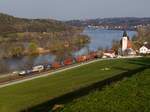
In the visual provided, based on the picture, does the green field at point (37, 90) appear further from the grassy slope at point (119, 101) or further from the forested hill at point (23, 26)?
the forested hill at point (23, 26)

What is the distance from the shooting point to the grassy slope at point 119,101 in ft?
23.7

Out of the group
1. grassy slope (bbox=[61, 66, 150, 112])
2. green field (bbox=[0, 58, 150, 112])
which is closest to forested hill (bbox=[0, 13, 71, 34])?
green field (bbox=[0, 58, 150, 112])

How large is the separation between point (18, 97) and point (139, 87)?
1182cm

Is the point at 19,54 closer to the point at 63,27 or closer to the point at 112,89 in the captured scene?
the point at 112,89

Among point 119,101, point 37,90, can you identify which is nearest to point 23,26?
point 37,90

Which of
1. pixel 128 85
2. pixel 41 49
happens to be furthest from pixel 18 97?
pixel 41 49

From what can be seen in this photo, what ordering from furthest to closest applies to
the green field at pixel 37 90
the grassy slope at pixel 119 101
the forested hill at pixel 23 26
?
the forested hill at pixel 23 26 → the green field at pixel 37 90 → the grassy slope at pixel 119 101

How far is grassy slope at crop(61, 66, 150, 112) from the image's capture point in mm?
7223

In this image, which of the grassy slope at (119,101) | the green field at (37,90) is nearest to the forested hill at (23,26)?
the green field at (37,90)

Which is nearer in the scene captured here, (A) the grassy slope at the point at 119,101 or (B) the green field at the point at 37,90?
(A) the grassy slope at the point at 119,101

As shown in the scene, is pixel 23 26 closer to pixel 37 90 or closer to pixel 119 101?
pixel 37 90

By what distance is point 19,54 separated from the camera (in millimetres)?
90375

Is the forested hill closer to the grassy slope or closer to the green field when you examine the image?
the green field

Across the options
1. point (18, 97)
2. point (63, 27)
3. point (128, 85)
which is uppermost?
point (128, 85)
